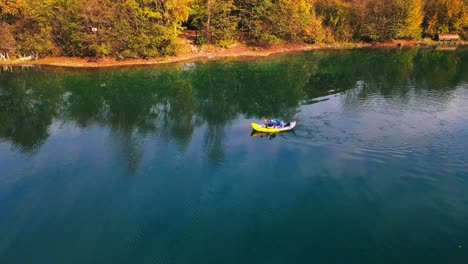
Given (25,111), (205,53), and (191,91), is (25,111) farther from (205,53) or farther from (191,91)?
(205,53)

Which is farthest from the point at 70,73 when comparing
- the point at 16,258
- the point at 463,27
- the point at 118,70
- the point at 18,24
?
the point at 463,27

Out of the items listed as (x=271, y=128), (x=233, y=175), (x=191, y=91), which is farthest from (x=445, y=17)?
(x=233, y=175)

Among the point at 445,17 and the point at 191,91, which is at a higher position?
the point at 445,17

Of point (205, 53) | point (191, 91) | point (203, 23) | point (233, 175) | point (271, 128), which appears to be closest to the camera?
point (233, 175)

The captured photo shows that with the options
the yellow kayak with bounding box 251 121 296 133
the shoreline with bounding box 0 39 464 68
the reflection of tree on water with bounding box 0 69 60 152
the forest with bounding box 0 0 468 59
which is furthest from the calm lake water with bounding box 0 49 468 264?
the forest with bounding box 0 0 468 59

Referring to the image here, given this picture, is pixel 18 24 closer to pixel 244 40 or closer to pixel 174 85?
pixel 174 85

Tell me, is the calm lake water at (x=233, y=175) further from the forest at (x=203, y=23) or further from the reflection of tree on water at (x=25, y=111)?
the forest at (x=203, y=23)

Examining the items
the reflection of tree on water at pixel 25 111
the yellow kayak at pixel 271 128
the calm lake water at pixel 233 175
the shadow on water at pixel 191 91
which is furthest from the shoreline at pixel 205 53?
the yellow kayak at pixel 271 128

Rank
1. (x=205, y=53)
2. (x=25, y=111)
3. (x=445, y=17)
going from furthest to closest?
(x=445, y=17) < (x=205, y=53) < (x=25, y=111)
